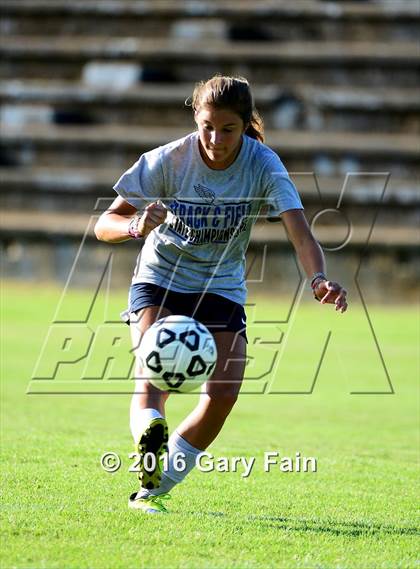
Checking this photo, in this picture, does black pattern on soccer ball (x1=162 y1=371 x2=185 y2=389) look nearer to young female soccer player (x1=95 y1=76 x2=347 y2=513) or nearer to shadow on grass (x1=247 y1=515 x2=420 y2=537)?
young female soccer player (x1=95 y1=76 x2=347 y2=513)

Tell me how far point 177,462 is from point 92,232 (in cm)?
1938

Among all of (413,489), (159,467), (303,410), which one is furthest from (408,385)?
(159,467)

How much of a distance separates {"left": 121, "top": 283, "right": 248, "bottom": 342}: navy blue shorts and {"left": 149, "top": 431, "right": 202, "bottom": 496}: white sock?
622mm

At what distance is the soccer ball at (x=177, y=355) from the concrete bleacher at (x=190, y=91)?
18.5 m

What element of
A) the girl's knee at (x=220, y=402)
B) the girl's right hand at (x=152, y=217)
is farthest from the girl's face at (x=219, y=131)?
the girl's knee at (x=220, y=402)

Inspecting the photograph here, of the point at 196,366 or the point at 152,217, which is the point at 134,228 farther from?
the point at 196,366

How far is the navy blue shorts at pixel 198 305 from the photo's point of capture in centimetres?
630

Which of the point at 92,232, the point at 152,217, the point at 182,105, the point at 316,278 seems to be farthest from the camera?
the point at 182,105

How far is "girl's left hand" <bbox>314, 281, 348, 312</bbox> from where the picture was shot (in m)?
5.69

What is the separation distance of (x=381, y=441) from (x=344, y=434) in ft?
1.53

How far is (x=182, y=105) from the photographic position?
2544cm

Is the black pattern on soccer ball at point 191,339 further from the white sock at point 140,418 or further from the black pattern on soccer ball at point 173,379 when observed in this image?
the white sock at point 140,418

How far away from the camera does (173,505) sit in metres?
6.30

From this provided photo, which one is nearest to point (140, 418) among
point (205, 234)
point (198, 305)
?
point (198, 305)
